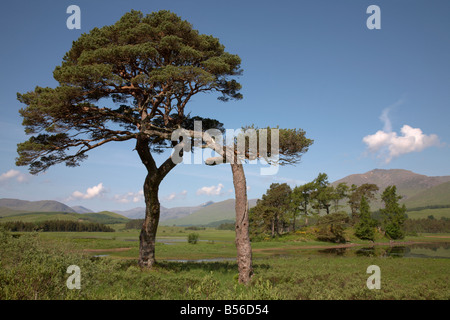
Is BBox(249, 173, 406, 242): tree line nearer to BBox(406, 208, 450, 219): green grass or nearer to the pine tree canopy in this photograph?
the pine tree canopy

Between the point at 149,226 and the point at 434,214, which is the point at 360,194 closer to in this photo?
the point at 149,226

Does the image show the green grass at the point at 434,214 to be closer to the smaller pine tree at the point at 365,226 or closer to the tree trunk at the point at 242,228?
the smaller pine tree at the point at 365,226

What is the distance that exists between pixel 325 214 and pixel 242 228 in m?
54.3

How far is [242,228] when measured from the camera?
1280 cm

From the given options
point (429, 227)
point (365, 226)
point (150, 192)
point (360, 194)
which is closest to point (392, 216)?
point (365, 226)

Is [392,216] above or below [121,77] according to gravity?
below

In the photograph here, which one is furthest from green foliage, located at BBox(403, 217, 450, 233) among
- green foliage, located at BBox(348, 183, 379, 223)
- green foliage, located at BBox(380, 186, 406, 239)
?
green foliage, located at BBox(380, 186, 406, 239)

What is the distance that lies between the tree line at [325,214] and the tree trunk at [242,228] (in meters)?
44.1

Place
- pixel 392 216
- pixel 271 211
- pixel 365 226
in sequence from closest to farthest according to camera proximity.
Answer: pixel 365 226 → pixel 271 211 → pixel 392 216

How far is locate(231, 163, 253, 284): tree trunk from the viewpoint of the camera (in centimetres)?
1247

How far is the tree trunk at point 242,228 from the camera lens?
40.9ft

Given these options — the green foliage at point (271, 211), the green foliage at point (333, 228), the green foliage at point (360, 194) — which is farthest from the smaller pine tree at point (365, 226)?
the green foliage at point (271, 211)

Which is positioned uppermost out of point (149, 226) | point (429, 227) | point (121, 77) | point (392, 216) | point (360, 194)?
point (121, 77)
